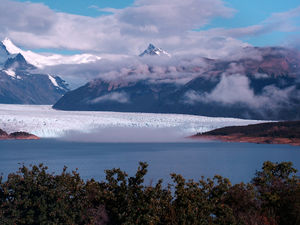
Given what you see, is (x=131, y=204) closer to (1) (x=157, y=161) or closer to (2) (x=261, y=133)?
(1) (x=157, y=161)

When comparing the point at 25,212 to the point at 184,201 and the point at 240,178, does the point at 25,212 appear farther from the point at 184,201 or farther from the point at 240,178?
the point at 240,178

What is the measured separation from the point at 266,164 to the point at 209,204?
14.3ft

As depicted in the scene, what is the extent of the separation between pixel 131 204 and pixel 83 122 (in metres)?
71.7

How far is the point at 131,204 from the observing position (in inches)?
516

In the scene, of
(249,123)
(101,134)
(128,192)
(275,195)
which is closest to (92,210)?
(128,192)

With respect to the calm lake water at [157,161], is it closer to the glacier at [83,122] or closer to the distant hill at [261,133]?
the distant hill at [261,133]

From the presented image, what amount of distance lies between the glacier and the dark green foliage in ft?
216

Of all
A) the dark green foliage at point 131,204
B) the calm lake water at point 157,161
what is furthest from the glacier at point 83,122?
the dark green foliage at point 131,204

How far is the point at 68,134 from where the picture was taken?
83.9 m

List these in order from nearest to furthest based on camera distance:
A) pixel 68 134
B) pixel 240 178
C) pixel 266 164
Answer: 1. pixel 266 164
2. pixel 240 178
3. pixel 68 134

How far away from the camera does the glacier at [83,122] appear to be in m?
78.8

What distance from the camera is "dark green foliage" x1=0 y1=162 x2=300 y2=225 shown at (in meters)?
12.8

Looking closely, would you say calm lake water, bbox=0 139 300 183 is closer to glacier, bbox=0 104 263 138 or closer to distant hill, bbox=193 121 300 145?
distant hill, bbox=193 121 300 145

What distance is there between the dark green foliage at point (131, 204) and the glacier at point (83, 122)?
2590 inches
